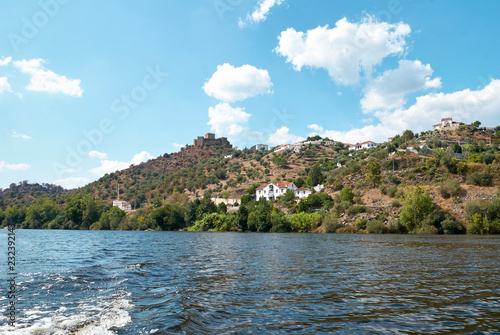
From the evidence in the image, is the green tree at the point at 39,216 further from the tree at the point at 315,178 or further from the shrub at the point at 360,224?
the shrub at the point at 360,224

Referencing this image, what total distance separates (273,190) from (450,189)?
2151 inches

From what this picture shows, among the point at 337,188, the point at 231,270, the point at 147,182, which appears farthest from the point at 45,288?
the point at 147,182

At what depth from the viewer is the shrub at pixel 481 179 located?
234 feet

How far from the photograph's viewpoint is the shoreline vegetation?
204 feet

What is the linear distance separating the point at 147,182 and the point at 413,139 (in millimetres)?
123676

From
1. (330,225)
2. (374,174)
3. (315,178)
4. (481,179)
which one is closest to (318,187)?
(315,178)

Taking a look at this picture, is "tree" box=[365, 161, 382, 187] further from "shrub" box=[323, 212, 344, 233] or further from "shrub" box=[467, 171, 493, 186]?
"shrub" box=[323, 212, 344, 233]

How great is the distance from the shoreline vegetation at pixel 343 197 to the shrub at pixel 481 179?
192mm

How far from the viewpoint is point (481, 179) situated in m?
71.8

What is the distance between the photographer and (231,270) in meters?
18.8

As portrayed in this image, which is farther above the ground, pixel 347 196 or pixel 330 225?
pixel 347 196

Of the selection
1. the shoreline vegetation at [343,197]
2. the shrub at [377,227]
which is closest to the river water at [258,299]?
the shrub at [377,227]

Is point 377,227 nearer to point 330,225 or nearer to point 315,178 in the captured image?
point 330,225

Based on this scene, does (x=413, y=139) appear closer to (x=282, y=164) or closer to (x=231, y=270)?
(x=282, y=164)
